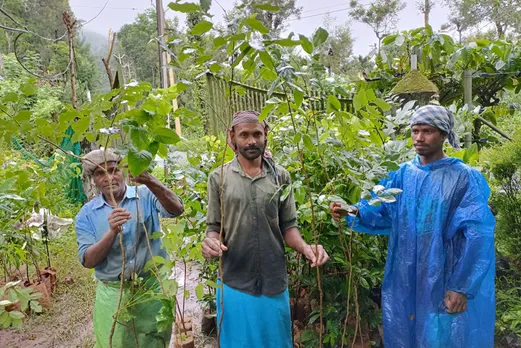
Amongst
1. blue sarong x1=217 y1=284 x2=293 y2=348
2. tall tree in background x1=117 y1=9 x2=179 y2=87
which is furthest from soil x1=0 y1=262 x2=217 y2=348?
tall tree in background x1=117 y1=9 x2=179 y2=87

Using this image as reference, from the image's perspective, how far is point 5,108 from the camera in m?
1.18

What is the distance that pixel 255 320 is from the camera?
5.57 feet

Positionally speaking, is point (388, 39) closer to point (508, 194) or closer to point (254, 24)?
point (508, 194)

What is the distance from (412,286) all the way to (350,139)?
31.8 inches

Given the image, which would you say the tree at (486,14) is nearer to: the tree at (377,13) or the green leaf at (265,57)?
the tree at (377,13)

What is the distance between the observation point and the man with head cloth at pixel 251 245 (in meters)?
1.70

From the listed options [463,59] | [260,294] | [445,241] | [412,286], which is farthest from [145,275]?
[463,59]

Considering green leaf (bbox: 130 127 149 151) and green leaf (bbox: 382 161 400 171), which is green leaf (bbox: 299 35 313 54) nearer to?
green leaf (bbox: 130 127 149 151)

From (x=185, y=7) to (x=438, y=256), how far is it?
4.82ft

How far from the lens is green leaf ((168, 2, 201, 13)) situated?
35.3 inches

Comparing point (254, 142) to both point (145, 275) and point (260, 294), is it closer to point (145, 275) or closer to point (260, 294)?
point (260, 294)

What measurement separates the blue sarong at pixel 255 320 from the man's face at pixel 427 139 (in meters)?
0.97

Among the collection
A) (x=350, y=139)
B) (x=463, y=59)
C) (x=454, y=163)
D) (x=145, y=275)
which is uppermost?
(x=463, y=59)

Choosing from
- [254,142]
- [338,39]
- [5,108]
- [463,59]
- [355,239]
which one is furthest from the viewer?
[338,39]
